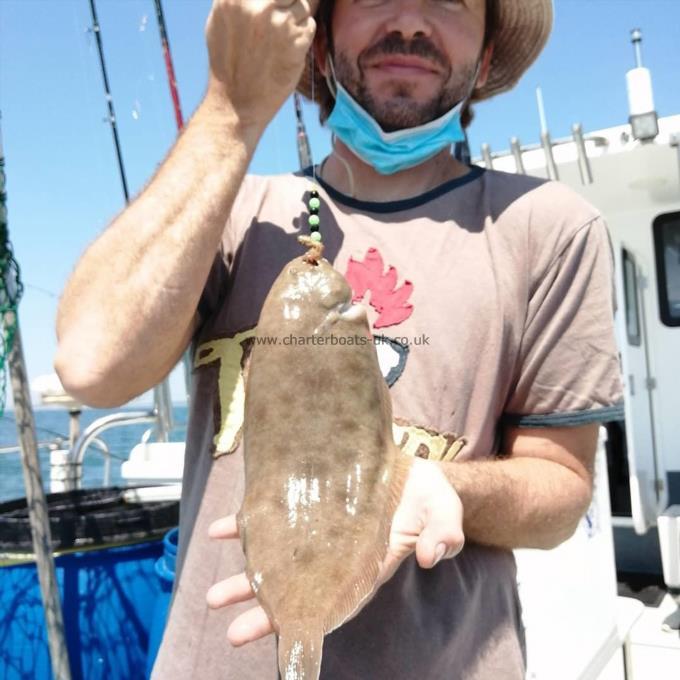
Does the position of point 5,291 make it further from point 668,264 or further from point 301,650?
point 668,264

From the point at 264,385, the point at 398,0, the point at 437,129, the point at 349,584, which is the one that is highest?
the point at 398,0

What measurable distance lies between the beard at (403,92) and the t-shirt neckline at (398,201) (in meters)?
0.24

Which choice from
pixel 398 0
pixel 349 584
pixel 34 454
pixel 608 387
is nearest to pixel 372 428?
pixel 349 584

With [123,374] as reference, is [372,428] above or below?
below

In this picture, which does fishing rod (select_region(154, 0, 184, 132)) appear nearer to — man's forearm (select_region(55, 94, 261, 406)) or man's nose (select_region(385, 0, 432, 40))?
man's nose (select_region(385, 0, 432, 40))

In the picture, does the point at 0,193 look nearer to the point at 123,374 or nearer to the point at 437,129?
the point at 123,374

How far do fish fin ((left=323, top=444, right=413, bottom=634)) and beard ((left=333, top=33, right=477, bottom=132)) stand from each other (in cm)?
118

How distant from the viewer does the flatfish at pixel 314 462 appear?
1.54 m

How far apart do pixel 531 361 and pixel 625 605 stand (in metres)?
3.79

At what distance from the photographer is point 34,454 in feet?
9.61

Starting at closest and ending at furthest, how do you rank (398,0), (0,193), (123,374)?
(123,374)
(398,0)
(0,193)

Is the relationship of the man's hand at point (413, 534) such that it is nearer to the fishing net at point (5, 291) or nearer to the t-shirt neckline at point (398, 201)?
the t-shirt neckline at point (398, 201)

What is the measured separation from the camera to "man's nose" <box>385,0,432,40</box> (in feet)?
7.09

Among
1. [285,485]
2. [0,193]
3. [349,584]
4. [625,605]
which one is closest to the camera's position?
[349,584]
